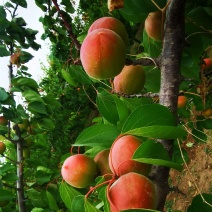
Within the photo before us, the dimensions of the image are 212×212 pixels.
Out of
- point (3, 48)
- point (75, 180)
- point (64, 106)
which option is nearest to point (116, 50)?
point (75, 180)

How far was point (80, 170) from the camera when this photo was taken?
2.67ft

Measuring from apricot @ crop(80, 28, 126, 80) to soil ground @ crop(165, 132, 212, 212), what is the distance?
2.26m

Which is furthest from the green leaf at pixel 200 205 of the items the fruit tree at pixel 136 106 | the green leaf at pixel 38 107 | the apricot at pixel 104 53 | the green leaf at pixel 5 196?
the green leaf at pixel 38 107

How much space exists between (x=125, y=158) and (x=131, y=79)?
1.11 ft

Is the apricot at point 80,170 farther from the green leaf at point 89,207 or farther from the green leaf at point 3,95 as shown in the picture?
the green leaf at point 3,95

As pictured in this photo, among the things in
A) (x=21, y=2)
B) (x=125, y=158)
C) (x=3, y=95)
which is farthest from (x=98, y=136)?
(x=21, y=2)

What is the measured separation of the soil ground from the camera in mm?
2836

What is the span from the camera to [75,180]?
84cm

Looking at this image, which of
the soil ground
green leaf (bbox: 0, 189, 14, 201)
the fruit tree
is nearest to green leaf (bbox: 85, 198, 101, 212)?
the fruit tree

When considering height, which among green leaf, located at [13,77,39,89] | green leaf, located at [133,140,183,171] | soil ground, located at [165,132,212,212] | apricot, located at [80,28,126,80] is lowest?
soil ground, located at [165,132,212,212]

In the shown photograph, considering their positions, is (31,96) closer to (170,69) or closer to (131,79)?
Answer: (131,79)

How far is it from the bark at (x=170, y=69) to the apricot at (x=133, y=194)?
29 millimetres

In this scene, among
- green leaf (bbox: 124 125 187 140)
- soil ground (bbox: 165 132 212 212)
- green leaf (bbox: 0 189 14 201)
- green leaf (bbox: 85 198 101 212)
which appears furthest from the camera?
soil ground (bbox: 165 132 212 212)

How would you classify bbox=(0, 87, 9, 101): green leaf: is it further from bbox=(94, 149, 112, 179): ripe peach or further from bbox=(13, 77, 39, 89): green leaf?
bbox=(94, 149, 112, 179): ripe peach
